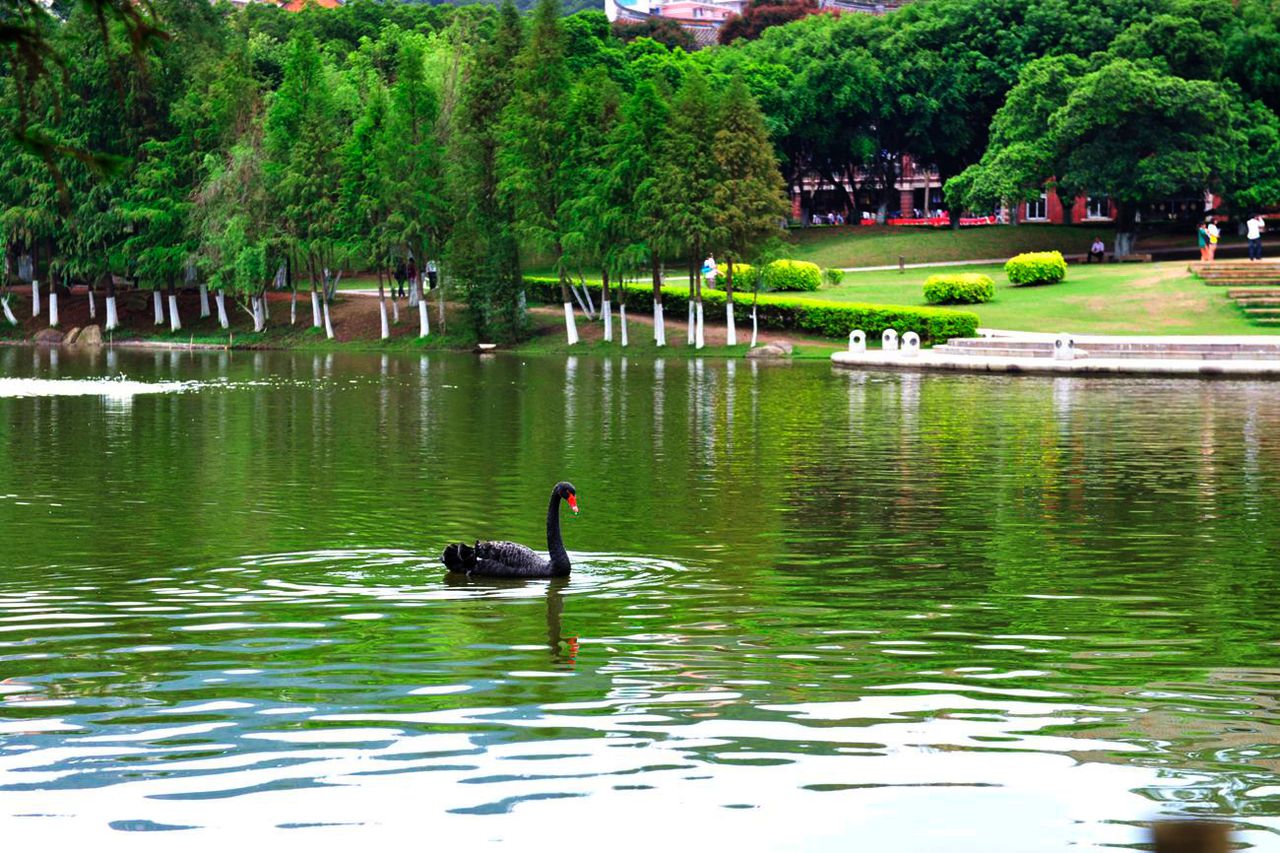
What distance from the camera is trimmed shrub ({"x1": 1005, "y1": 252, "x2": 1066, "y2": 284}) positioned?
246 feet

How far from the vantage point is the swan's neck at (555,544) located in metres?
17.2

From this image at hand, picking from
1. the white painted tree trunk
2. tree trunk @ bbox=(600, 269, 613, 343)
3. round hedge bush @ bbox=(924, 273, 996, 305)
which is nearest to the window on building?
round hedge bush @ bbox=(924, 273, 996, 305)

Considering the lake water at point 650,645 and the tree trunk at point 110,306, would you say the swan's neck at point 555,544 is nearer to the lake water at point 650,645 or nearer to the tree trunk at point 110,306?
the lake water at point 650,645

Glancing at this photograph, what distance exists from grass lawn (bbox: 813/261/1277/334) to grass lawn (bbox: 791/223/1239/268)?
10205mm

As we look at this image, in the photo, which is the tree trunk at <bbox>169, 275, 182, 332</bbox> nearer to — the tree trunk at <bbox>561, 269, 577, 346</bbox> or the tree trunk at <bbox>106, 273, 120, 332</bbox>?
the tree trunk at <bbox>106, 273, 120, 332</bbox>

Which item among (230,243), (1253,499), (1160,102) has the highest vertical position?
(1160,102)

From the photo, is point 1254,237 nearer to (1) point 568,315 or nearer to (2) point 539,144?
(1) point 568,315

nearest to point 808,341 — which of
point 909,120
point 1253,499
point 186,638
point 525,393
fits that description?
point 525,393

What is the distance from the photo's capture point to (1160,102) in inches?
3150

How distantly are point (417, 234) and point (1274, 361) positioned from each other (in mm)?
35512

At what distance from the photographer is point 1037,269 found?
75.1 m

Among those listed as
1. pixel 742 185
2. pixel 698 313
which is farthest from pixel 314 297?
pixel 742 185

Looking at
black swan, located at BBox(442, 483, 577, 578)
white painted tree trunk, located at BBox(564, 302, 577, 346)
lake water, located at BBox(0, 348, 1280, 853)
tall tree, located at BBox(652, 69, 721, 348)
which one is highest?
tall tree, located at BBox(652, 69, 721, 348)

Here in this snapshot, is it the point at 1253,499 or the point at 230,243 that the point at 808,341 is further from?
the point at 1253,499
